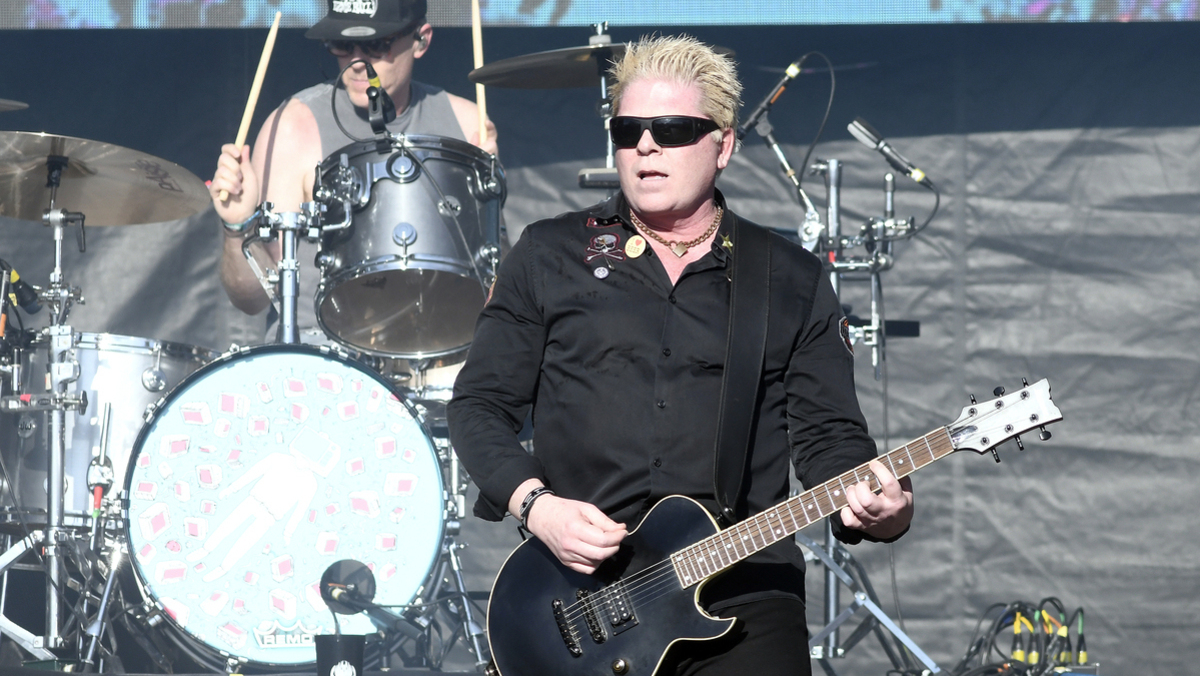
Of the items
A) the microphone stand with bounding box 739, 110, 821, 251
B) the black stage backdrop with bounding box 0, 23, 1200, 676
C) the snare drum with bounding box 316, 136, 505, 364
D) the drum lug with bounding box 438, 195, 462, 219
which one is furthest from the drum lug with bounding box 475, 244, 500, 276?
the black stage backdrop with bounding box 0, 23, 1200, 676

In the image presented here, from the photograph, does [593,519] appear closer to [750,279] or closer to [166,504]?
[750,279]

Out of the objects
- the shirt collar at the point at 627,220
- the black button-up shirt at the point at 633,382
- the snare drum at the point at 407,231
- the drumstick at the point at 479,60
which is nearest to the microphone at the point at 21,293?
the snare drum at the point at 407,231

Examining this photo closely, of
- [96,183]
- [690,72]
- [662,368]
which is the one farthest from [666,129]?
[96,183]

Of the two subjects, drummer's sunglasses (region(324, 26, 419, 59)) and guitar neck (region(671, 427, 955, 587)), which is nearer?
guitar neck (region(671, 427, 955, 587))

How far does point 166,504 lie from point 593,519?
283 centimetres

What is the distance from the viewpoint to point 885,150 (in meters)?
5.30

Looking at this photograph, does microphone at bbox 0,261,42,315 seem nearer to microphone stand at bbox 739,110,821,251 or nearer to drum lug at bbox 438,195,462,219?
drum lug at bbox 438,195,462,219

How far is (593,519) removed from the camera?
224 cm

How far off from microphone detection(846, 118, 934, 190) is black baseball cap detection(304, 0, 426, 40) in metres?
2.07

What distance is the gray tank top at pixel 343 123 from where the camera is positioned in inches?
223

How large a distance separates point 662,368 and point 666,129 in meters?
0.48

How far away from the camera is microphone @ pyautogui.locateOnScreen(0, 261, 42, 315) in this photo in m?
4.96

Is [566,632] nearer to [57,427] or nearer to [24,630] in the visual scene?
[24,630]

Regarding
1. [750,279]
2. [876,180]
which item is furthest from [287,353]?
[876,180]
